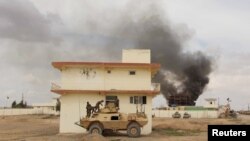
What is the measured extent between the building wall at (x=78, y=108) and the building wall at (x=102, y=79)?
87 centimetres

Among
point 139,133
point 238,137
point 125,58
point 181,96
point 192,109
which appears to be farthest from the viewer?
point 181,96

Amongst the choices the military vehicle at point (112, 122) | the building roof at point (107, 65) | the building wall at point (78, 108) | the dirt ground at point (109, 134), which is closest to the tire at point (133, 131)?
the military vehicle at point (112, 122)

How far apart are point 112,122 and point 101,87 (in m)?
4.37

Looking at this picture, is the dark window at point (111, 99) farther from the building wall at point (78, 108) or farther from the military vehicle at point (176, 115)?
the military vehicle at point (176, 115)

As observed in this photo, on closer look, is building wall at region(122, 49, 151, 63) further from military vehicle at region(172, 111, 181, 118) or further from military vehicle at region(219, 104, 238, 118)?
military vehicle at region(219, 104, 238, 118)

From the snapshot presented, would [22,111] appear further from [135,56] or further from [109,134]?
[109,134]

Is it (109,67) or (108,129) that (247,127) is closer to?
(108,129)

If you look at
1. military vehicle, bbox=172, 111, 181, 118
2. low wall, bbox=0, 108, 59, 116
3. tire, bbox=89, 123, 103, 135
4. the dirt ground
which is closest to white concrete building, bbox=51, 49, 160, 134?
the dirt ground

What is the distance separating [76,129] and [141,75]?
7.43 meters

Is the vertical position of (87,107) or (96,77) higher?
(96,77)

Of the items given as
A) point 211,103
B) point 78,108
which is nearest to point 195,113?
point 211,103

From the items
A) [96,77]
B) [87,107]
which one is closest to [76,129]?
[87,107]

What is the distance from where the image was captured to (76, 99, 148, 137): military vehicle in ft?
108

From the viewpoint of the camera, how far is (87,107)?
1401 inches
